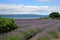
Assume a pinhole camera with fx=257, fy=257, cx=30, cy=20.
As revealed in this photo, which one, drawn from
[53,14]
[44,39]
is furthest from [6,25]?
[53,14]

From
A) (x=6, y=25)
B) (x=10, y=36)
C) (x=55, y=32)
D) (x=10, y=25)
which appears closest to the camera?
(x=10, y=36)

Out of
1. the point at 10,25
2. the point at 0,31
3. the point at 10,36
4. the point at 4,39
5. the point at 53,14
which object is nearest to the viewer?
the point at 4,39

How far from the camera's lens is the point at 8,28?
13078 millimetres

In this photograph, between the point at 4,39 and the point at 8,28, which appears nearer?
the point at 4,39

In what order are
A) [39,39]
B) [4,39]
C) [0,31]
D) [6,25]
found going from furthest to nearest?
[6,25]
[0,31]
[39,39]
[4,39]

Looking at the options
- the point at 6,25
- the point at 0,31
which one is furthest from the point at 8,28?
the point at 0,31

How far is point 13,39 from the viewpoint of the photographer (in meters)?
10.1

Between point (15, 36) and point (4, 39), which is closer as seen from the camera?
point (4, 39)

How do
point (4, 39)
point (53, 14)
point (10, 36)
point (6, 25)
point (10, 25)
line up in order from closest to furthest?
point (4, 39)
point (10, 36)
point (6, 25)
point (10, 25)
point (53, 14)

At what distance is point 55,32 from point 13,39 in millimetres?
6384

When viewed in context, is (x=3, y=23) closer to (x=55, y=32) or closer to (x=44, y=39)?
(x=44, y=39)

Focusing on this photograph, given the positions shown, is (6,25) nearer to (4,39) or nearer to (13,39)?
(13,39)

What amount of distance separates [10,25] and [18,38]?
376 centimetres

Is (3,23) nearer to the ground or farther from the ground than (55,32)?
farther from the ground
